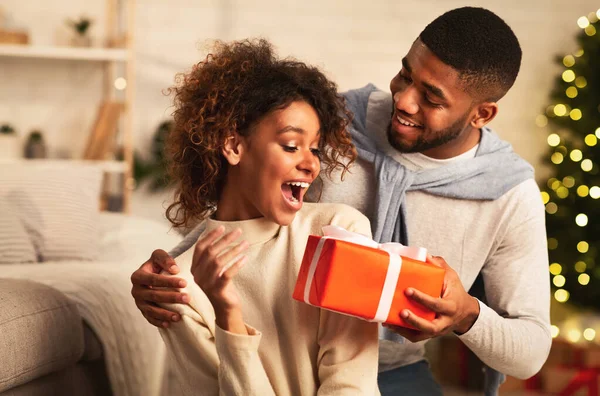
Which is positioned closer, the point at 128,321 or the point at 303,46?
the point at 128,321

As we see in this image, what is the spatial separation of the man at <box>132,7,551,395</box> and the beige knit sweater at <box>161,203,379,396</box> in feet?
0.96

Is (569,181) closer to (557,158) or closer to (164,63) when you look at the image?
(557,158)

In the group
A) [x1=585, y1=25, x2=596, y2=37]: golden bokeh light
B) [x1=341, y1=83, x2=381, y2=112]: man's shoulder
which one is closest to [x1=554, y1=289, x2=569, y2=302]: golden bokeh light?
[x1=585, y1=25, x2=596, y2=37]: golden bokeh light

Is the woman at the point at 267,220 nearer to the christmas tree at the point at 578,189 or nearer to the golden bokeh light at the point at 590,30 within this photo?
the christmas tree at the point at 578,189

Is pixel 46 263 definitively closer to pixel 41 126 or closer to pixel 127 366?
pixel 127 366

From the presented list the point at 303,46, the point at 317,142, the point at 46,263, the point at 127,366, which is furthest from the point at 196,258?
the point at 303,46

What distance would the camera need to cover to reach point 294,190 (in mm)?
1508

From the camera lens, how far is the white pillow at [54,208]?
2.85 metres

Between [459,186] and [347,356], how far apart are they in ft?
1.94

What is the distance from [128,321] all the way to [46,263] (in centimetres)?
56

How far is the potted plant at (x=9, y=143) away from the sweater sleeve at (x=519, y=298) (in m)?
3.06

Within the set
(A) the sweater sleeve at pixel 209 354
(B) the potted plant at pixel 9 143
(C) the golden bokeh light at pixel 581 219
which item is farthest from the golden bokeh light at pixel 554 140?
(A) the sweater sleeve at pixel 209 354

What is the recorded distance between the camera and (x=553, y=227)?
4094mm

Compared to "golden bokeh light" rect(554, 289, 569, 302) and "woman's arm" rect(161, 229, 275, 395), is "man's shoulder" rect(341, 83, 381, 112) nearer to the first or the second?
"woman's arm" rect(161, 229, 275, 395)
